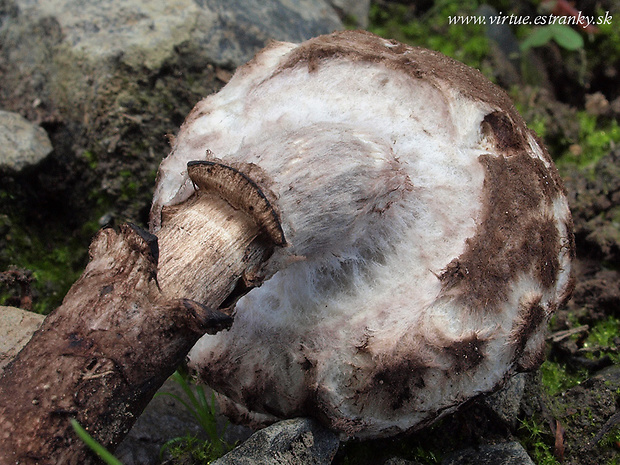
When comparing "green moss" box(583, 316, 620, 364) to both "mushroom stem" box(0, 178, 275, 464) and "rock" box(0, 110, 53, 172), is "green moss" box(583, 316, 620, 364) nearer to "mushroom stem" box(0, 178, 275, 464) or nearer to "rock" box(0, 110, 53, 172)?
"mushroom stem" box(0, 178, 275, 464)

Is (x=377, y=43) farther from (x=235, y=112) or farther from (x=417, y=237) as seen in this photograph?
(x=417, y=237)

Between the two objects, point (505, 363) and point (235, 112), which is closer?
point (505, 363)

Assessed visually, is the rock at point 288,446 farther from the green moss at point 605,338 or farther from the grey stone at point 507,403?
the green moss at point 605,338

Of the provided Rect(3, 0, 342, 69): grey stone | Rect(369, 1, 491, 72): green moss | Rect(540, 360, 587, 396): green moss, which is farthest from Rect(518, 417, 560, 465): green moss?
Rect(369, 1, 491, 72): green moss

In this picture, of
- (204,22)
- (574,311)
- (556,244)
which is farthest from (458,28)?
(556,244)

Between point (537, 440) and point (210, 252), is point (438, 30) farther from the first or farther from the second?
point (210, 252)

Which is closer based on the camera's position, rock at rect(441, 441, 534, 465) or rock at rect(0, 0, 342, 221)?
rock at rect(441, 441, 534, 465)

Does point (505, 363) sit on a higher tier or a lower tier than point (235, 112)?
lower
